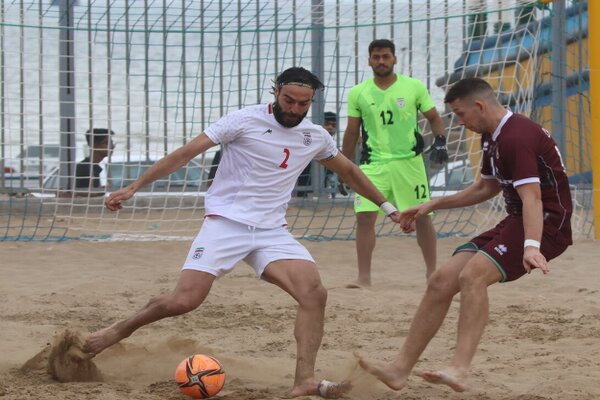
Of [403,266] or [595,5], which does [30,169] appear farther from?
[595,5]

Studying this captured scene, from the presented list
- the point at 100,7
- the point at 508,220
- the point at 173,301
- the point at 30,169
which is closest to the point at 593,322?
the point at 508,220

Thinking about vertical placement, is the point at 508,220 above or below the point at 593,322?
above

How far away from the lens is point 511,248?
5.09 metres

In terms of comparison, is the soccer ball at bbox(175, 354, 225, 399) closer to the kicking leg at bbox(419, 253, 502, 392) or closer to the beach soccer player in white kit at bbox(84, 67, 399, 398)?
the beach soccer player in white kit at bbox(84, 67, 399, 398)

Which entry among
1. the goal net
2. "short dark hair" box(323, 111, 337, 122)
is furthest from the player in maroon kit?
"short dark hair" box(323, 111, 337, 122)

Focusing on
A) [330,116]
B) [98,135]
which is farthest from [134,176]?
[330,116]

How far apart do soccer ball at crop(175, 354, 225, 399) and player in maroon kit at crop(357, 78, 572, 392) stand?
0.69 m

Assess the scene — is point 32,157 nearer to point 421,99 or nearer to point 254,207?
point 421,99

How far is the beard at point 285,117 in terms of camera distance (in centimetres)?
546

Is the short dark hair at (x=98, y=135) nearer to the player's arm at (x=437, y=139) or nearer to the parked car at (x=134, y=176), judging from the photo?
the parked car at (x=134, y=176)

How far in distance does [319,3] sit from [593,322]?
21.8ft

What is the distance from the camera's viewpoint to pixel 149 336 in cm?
667

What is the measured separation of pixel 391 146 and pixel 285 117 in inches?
131

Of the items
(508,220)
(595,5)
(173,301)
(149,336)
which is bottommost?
(149,336)
